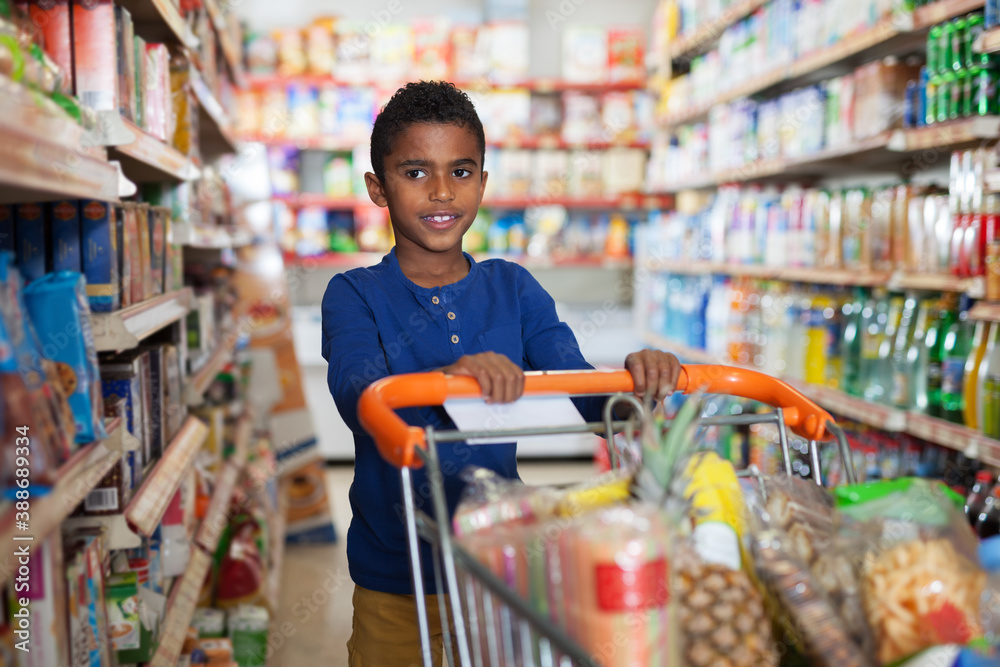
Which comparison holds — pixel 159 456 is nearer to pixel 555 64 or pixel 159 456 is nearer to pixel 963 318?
pixel 963 318

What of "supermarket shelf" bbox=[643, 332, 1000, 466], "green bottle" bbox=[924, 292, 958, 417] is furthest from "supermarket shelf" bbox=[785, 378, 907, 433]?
"green bottle" bbox=[924, 292, 958, 417]

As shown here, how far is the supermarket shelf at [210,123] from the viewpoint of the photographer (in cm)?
261

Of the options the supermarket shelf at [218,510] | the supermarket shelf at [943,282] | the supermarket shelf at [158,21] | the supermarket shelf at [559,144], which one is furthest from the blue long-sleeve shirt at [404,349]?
the supermarket shelf at [559,144]

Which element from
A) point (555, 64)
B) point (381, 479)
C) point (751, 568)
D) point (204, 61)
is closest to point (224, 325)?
point (204, 61)

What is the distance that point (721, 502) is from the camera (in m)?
1.02

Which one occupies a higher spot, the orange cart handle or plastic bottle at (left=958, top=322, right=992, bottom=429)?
the orange cart handle

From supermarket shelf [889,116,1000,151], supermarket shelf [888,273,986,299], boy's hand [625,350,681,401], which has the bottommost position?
boy's hand [625,350,681,401]

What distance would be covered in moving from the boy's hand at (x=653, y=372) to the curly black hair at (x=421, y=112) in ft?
1.82

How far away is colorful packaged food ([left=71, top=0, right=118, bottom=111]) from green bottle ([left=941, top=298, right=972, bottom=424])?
7.19 feet

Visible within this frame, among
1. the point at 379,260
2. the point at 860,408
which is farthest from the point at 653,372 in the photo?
the point at 379,260

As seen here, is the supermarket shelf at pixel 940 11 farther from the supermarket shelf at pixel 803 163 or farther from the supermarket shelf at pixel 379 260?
the supermarket shelf at pixel 379 260

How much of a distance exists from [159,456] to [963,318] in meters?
2.17

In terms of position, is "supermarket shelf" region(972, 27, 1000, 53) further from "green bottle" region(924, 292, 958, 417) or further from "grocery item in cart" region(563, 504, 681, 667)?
"grocery item in cart" region(563, 504, 681, 667)

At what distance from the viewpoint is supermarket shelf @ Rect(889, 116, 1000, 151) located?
2.12 m
